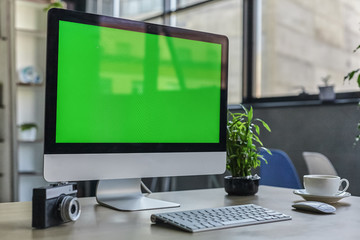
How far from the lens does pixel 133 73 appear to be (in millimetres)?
1268

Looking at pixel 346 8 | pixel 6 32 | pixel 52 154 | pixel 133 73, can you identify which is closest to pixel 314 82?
pixel 346 8

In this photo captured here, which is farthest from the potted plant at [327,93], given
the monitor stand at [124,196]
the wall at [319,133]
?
the monitor stand at [124,196]

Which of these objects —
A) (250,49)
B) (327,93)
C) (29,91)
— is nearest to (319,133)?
(327,93)

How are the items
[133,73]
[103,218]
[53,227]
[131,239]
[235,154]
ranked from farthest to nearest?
1. [235,154]
2. [133,73]
3. [103,218]
4. [53,227]
5. [131,239]

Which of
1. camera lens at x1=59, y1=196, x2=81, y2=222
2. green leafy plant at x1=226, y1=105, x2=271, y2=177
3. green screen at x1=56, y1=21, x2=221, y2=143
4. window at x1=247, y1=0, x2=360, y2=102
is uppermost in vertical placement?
window at x1=247, y1=0, x2=360, y2=102

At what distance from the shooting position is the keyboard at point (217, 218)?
937 mm

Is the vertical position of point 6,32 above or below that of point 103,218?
above

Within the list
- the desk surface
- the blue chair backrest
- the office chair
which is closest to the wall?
the office chair

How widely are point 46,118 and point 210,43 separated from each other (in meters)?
0.61

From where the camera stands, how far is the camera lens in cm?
98

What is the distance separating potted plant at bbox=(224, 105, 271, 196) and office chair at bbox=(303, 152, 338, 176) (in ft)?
3.67

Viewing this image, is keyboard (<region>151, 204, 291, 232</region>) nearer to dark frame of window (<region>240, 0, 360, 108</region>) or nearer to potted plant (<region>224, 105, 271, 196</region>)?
potted plant (<region>224, 105, 271, 196</region>)

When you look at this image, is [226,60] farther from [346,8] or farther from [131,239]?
[346,8]

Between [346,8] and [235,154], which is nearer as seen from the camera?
[235,154]
